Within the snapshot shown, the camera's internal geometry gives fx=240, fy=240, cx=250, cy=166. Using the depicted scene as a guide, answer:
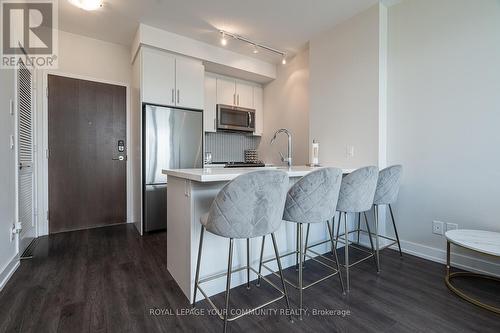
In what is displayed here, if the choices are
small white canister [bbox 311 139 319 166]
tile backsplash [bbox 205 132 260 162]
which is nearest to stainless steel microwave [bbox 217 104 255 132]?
tile backsplash [bbox 205 132 260 162]

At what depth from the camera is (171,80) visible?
324 centimetres

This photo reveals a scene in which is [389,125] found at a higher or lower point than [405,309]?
higher

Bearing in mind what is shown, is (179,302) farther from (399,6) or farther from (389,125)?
(399,6)

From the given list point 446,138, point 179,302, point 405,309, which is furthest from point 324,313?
point 446,138

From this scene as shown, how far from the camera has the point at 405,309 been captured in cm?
157

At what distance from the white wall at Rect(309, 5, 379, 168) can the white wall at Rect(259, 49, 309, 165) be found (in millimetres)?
434

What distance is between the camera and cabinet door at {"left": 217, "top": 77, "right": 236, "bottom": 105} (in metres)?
4.05

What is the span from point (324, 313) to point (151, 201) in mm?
2414

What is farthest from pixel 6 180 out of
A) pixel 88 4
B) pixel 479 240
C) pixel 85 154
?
pixel 479 240

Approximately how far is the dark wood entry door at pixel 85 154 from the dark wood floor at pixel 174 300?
0.96m

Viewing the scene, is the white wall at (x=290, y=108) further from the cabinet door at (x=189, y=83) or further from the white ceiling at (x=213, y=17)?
the cabinet door at (x=189, y=83)

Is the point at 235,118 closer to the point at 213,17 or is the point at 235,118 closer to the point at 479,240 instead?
the point at 213,17

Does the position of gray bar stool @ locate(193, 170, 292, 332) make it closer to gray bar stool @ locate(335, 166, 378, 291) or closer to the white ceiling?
gray bar stool @ locate(335, 166, 378, 291)

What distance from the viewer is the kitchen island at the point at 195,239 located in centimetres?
161
